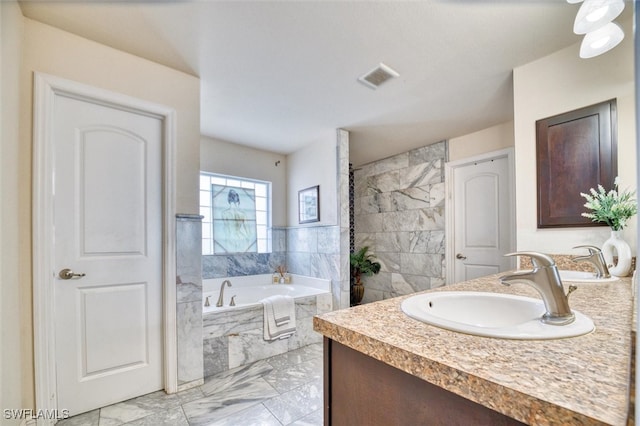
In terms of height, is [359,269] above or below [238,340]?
above

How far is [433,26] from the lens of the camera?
66.0 inches

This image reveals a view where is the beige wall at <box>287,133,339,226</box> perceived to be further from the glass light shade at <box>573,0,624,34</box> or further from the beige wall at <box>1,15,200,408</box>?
the glass light shade at <box>573,0,624,34</box>

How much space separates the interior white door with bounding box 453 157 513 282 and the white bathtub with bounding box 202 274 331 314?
1762 millimetres

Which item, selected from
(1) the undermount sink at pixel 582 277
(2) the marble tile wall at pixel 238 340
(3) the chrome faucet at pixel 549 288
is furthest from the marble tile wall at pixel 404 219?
(3) the chrome faucet at pixel 549 288

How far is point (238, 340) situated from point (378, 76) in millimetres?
2568

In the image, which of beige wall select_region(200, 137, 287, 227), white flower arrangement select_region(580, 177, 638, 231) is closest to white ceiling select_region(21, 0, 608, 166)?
beige wall select_region(200, 137, 287, 227)

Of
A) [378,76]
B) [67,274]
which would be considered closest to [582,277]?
[378,76]

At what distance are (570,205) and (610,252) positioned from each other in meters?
0.36

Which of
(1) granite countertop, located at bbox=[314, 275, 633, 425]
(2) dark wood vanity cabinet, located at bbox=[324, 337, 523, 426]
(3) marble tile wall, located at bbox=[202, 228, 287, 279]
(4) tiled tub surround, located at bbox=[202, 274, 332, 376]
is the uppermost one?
(1) granite countertop, located at bbox=[314, 275, 633, 425]

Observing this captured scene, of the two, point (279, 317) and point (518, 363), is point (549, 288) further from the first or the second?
point (279, 317)

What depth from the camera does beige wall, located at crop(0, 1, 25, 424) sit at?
131 centimetres

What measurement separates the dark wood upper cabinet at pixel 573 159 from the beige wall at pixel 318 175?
78.2 inches

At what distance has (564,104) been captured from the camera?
1.84m

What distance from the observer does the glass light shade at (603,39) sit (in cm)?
123
